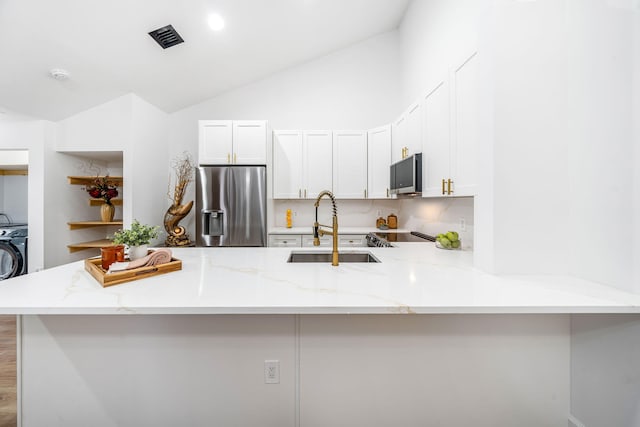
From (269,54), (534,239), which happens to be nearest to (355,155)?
(269,54)

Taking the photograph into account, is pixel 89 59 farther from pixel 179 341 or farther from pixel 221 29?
pixel 179 341

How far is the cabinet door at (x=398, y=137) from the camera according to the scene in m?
2.89

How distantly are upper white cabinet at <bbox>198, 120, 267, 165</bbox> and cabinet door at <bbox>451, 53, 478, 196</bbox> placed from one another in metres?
2.25

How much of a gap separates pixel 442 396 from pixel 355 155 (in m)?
2.98

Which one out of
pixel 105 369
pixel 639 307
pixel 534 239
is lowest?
pixel 105 369

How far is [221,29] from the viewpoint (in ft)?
9.05

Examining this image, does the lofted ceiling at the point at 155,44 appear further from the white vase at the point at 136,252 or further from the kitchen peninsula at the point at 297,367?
the kitchen peninsula at the point at 297,367

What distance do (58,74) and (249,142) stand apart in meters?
1.82

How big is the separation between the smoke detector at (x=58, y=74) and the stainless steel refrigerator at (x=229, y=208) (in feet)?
4.66

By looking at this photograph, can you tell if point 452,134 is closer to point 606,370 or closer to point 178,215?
point 606,370

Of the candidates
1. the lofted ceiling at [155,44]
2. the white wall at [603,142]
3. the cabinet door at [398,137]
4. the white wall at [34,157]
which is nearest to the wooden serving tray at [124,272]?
the white wall at [603,142]

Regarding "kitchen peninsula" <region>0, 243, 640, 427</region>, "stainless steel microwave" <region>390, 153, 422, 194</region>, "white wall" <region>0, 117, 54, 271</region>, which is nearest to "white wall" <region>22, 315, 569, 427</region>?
"kitchen peninsula" <region>0, 243, 640, 427</region>

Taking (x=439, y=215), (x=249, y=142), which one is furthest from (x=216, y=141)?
(x=439, y=215)

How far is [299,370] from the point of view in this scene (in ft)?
4.00
